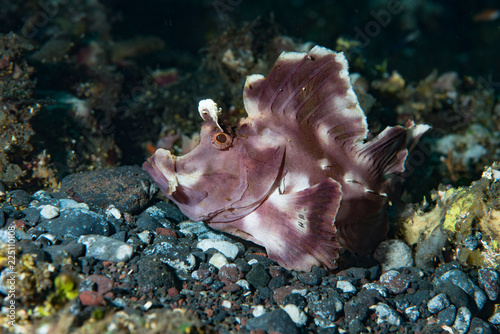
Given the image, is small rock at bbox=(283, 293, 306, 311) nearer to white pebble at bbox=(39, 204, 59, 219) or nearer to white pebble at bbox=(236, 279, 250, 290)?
white pebble at bbox=(236, 279, 250, 290)

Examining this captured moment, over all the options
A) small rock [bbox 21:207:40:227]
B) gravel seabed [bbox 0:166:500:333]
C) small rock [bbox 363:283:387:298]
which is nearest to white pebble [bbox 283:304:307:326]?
gravel seabed [bbox 0:166:500:333]

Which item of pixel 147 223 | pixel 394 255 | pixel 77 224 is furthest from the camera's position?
pixel 394 255

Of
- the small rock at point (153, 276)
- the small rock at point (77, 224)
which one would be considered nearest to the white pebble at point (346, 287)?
the small rock at point (153, 276)

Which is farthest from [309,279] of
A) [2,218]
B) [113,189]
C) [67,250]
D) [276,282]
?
[2,218]

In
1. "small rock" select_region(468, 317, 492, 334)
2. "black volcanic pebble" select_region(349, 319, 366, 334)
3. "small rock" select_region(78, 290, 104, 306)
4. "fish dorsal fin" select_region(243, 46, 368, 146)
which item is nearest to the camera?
"small rock" select_region(78, 290, 104, 306)

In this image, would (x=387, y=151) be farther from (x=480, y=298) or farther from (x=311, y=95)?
(x=480, y=298)
